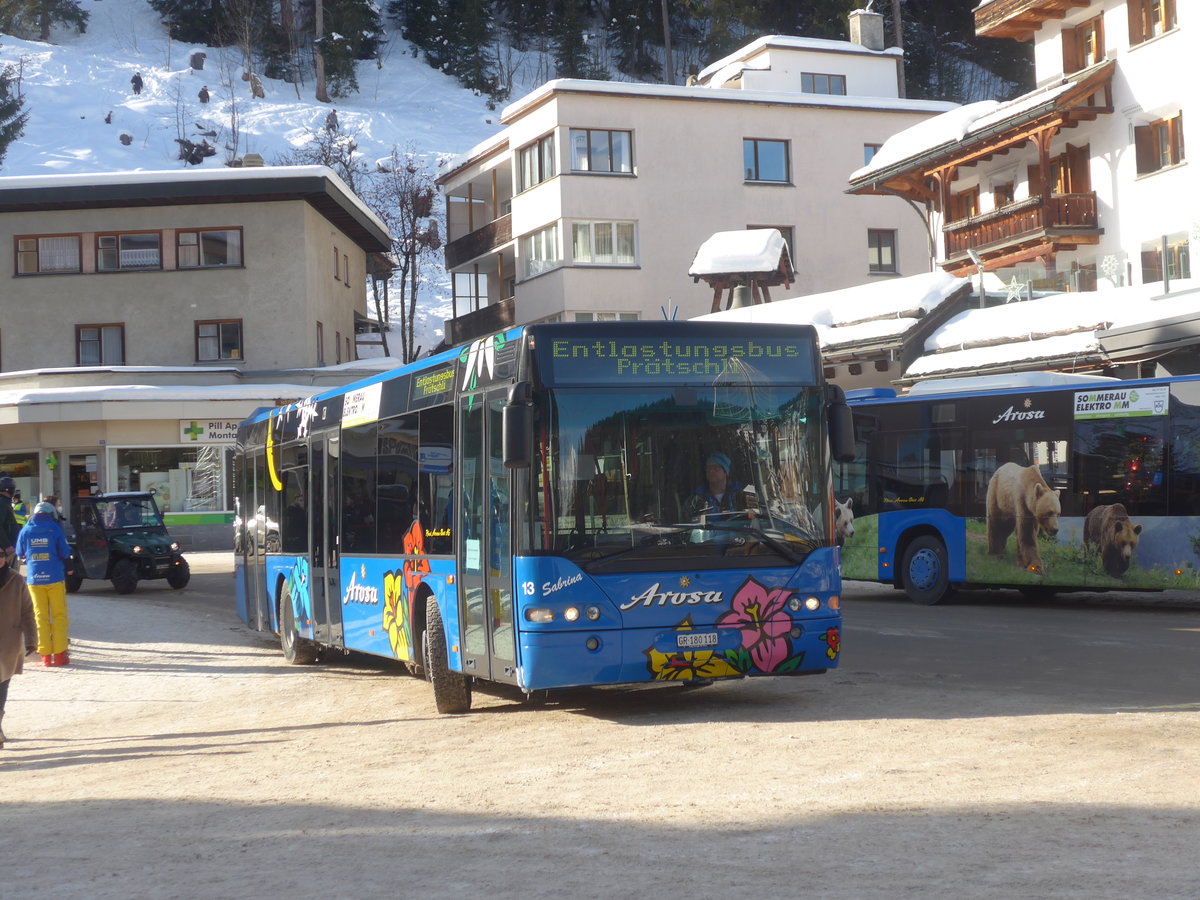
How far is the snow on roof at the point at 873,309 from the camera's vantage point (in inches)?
1344

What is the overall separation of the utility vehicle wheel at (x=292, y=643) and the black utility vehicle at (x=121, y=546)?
492 inches

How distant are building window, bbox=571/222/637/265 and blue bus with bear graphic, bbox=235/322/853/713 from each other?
3807 cm

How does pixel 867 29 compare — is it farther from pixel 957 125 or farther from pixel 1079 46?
pixel 1079 46

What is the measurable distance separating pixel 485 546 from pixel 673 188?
1617 inches

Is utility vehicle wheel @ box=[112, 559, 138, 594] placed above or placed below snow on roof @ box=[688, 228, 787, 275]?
below

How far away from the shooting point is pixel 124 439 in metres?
44.6

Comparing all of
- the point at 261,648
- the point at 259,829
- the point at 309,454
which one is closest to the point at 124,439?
the point at 261,648

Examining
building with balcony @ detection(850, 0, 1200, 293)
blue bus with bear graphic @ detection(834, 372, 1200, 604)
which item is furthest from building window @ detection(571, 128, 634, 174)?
blue bus with bear graphic @ detection(834, 372, 1200, 604)

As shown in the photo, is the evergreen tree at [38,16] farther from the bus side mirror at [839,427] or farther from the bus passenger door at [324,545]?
the bus side mirror at [839,427]

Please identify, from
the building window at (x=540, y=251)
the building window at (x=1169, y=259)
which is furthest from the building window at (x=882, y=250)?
the building window at (x=1169, y=259)

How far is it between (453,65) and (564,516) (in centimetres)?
11767

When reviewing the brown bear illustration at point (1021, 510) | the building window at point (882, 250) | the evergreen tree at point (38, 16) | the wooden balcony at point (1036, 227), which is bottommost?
the brown bear illustration at point (1021, 510)

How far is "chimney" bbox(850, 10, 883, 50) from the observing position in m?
61.0

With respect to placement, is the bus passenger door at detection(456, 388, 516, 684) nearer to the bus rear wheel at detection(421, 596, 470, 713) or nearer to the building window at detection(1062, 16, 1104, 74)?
the bus rear wheel at detection(421, 596, 470, 713)
